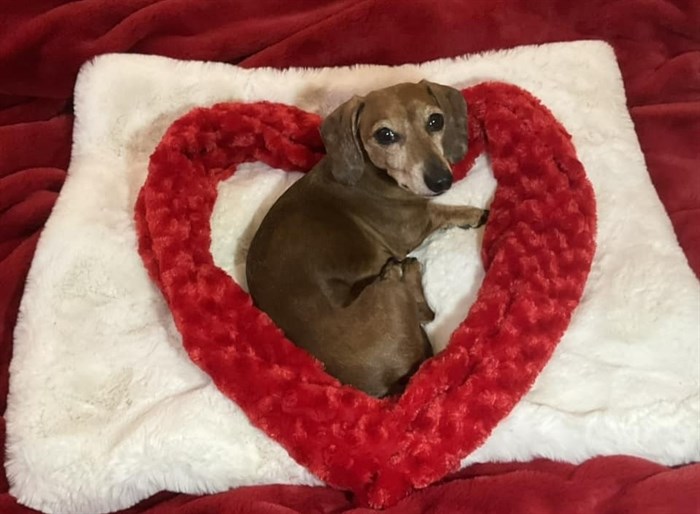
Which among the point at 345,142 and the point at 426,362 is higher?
the point at 345,142

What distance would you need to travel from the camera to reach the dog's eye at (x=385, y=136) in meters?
2.05

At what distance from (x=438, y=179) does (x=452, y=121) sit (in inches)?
8.6

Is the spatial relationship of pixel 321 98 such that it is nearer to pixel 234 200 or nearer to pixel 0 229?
pixel 234 200

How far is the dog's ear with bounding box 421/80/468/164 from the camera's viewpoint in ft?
6.97

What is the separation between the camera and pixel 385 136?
206 centimetres

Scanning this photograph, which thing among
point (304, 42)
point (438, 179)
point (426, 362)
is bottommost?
point (426, 362)

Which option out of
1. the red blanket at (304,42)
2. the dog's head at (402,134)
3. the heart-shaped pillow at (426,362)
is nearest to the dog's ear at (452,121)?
the dog's head at (402,134)

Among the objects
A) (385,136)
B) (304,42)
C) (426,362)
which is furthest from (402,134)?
(304,42)

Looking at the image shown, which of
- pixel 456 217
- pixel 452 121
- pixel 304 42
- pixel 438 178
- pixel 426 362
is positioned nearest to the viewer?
pixel 426 362

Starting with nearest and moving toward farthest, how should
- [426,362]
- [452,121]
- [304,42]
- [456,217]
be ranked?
[426,362] → [452,121] → [456,217] → [304,42]

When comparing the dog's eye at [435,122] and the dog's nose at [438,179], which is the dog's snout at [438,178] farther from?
the dog's eye at [435,122]

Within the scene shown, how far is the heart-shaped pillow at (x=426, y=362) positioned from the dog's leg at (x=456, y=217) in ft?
0.23

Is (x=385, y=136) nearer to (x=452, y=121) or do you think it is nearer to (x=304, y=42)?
(x=452, y=121)

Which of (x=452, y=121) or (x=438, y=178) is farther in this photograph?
(x=452, y=121)
